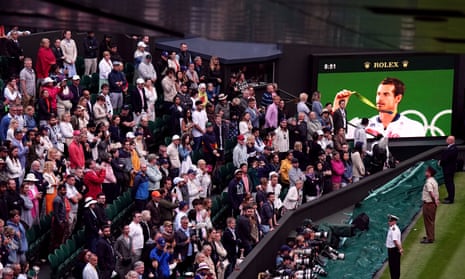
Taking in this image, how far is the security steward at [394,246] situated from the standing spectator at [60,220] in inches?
206

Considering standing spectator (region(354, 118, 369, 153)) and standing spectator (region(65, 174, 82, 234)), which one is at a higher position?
standing spectator (region(65, 174, 82, 234))

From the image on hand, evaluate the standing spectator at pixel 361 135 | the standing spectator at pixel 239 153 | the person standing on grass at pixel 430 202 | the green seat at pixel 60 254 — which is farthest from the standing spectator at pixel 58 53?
the standing spectator at pixel 361 135

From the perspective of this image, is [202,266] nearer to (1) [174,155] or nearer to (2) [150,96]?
(1) [174,155]

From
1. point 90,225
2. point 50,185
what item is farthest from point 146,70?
point 90,225

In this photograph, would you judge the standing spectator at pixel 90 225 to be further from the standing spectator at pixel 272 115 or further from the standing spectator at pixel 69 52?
the standing spectator at pixel 272 115

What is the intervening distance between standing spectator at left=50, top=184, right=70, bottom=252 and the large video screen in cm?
1304

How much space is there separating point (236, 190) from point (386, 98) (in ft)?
34.4

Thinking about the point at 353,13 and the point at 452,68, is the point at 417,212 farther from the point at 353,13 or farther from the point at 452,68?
the point at 353,13

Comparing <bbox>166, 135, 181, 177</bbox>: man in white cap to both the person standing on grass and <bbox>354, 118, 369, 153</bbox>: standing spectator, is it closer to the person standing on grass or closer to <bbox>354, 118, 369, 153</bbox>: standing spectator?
the person standing on grass

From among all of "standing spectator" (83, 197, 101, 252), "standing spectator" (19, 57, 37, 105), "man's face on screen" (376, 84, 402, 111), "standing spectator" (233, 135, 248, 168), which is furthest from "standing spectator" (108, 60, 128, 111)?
"man's face on screen" (376, 84, 402, 111)

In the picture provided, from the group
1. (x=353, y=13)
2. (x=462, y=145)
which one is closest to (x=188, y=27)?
(x=353, y=13)

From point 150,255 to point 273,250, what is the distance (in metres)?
3.94

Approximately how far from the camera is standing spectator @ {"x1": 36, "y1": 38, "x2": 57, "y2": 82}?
18358mm

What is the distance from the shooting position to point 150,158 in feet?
54.4
